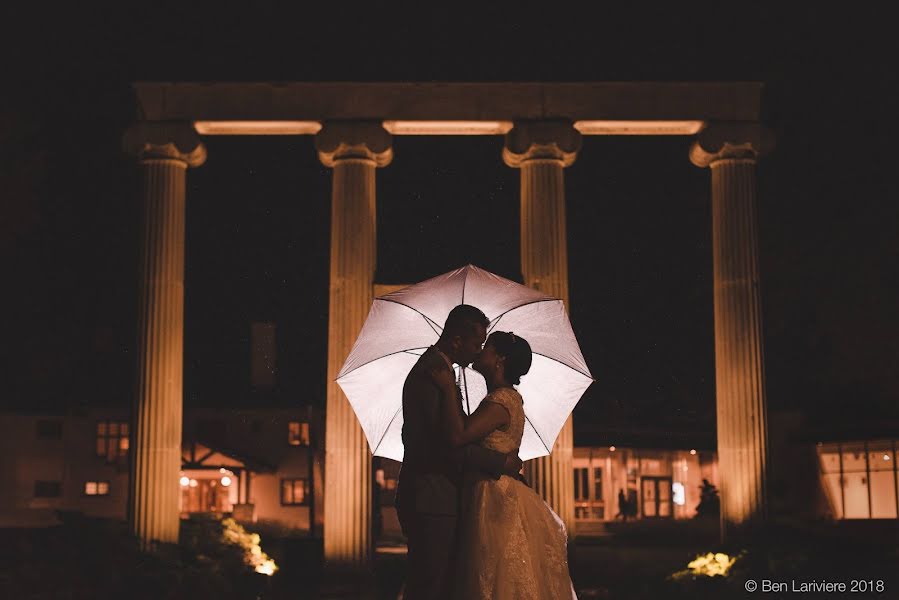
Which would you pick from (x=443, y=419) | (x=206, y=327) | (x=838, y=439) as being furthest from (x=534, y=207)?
(x=206, y=327)

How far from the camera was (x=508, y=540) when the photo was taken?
8.59 metres

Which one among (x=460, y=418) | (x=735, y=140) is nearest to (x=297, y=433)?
(x=735, y=140)

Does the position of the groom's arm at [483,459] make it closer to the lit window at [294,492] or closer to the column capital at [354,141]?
the column capital at [354,141]

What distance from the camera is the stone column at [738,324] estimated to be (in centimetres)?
2419

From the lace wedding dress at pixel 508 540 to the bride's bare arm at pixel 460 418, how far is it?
14 cm

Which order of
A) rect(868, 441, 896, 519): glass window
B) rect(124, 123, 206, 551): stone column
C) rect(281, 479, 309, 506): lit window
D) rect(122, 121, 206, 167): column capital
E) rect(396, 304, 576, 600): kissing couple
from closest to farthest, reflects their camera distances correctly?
rect(396, 304, 576, 600): kissing couple, rect(124, 123, 206, 551): stone column, rect(122, 121, 206, 167): column capital, rect(868, 441, 896, 519): glass window, rect(281, 479, 309, 506): lit window

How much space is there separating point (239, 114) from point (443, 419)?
18.8 metres

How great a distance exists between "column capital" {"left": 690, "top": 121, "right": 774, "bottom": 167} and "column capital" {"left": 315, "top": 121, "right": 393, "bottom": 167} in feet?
22.8

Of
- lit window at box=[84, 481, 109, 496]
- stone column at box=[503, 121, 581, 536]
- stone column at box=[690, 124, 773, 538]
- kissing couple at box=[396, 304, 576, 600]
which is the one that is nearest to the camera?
kissing couple at box=[396, 304, 576, 600]

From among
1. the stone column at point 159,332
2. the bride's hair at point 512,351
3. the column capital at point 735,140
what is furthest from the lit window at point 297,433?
the bride's hair at point 512,351

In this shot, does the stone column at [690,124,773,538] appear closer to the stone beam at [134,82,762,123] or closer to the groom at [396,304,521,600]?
the stone beam at [134,82,762,123]

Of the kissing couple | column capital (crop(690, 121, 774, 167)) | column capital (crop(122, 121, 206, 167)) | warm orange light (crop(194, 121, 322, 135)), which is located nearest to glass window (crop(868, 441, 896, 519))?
column capital (crop(690, 121, 774, 167))

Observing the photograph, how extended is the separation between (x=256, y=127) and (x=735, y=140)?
1057 centimetres

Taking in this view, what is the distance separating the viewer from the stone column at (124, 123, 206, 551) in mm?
24000
